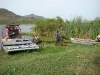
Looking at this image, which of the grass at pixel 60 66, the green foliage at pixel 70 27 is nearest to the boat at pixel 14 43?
the grass at pixel 60 66

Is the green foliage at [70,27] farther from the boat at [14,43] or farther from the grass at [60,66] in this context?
the grass at [60,66]

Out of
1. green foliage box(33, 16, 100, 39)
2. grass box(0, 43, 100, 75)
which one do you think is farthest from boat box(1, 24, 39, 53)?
green foliage box(33, 16, 100, 39)

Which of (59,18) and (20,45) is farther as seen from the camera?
(59,18)

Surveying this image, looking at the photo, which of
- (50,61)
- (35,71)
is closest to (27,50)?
(50,61)

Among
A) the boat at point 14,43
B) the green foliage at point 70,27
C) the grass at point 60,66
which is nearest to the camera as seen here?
the grass at point 60,66

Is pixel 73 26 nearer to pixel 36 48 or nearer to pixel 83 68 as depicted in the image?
pixel 36 48

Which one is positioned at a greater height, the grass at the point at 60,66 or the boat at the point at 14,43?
the boat at the point at 14,43

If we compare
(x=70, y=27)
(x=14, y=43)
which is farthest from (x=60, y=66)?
(x=70, y=27)

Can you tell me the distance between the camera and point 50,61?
7.57 metres

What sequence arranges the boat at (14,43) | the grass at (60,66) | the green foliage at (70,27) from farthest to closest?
the green foliage at (70,27)
the boat at (14,43)
the grass at (60,66)

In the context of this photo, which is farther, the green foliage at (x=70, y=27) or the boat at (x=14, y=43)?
the green foliage at (x=70, y=27)

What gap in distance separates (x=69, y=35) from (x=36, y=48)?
6994 millimetres

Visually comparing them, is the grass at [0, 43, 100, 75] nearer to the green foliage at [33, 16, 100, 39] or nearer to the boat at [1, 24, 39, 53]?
the boat at [1, 24, 39, 53]

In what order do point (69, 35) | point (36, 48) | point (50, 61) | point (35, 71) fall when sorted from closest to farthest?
point (35, 71), point (50, 61), point (36, 48), point (69, 35)
